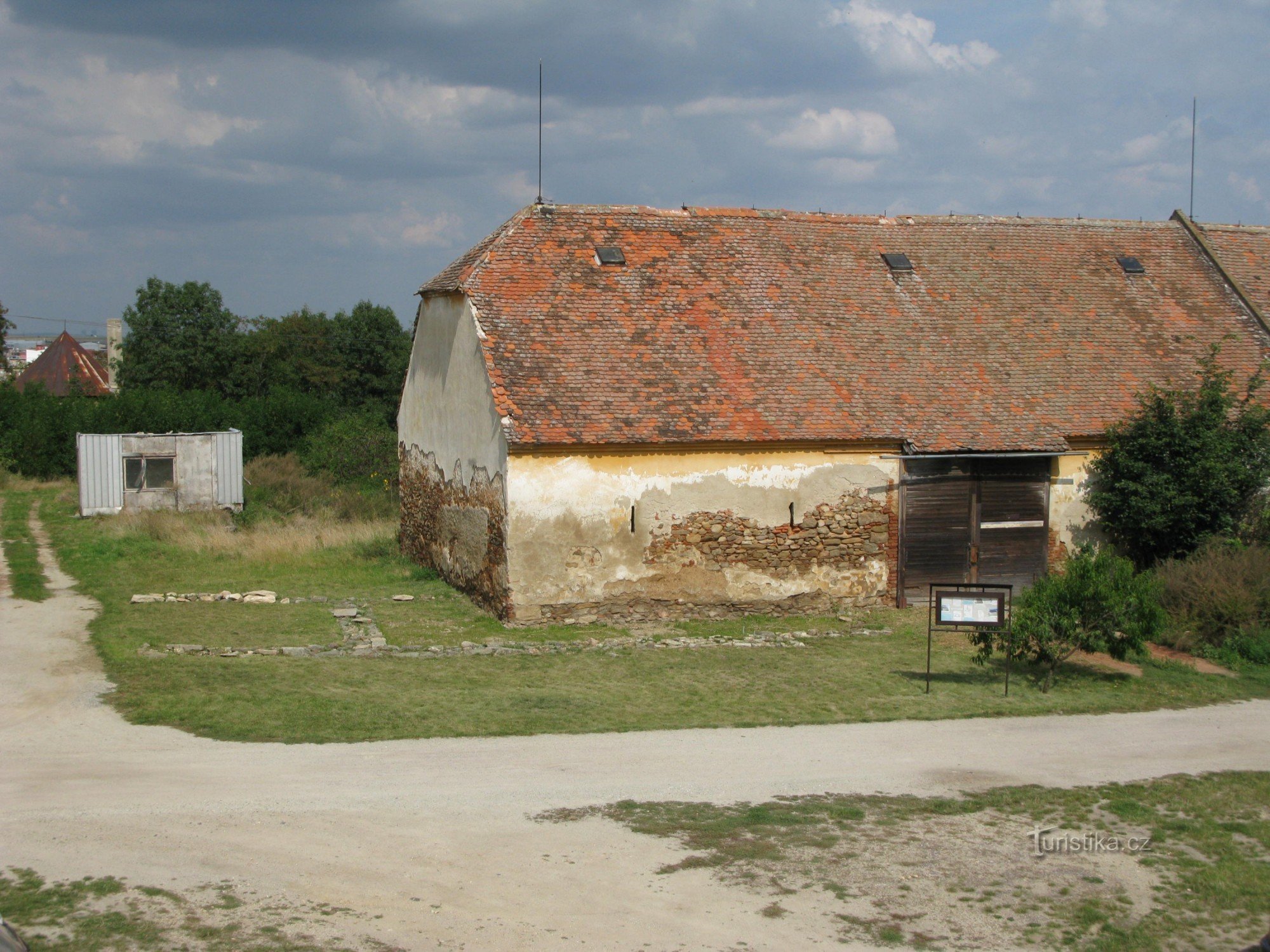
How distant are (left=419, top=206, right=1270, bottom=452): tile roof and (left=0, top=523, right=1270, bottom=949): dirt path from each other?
687cm

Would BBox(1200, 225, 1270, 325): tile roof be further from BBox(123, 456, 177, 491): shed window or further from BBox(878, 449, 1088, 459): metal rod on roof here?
BBox(123, 456, 177, 491): shed window

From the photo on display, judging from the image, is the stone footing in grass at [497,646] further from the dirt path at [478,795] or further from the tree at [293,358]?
the tree at [293,358]

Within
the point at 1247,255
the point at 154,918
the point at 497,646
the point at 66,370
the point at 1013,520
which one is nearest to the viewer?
the point at 154,918

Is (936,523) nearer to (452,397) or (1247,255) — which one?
(452,397)

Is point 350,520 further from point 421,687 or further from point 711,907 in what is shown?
point 711,907

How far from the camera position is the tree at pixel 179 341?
2267 inches

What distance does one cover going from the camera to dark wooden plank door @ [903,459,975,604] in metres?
19.0

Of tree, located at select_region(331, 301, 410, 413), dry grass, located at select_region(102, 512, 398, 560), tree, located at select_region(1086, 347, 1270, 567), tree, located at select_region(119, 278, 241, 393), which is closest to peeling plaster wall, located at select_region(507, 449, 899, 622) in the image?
tree, located at select_region(1086, 347, 1270, 567)

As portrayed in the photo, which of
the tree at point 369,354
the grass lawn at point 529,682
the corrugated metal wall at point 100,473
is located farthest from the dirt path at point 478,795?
the tree at point 369,354

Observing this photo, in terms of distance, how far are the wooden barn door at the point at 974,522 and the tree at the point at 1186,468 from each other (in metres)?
1.26

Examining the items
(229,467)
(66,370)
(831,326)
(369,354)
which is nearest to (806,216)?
(831,326)

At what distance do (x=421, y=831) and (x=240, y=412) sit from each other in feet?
116

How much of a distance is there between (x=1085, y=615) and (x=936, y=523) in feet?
16.5

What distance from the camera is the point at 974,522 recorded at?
63.4ft
